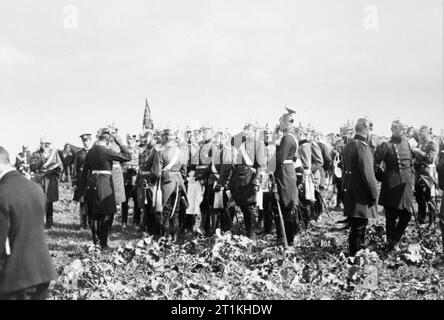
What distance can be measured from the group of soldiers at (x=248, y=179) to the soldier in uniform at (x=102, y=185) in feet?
0.06

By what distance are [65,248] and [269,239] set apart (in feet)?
13.1

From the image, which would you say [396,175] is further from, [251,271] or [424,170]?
[251,271]

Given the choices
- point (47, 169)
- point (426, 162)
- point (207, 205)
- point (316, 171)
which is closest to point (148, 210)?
point (207, 205)

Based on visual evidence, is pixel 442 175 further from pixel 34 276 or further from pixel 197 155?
pixel 34 276

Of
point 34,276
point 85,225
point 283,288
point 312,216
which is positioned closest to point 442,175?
point 283,288

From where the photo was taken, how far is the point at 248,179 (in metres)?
10.4

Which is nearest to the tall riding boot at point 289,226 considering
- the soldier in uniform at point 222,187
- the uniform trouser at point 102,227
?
the soldier in uniform at point 222,187

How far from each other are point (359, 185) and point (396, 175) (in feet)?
3.54

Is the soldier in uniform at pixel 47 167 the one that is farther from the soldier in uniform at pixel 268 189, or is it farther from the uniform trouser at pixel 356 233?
the uniform trouser at pixel 356 233

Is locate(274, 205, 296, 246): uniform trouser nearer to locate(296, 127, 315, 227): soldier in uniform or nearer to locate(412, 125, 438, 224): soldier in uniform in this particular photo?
locate(296, 127, 315, 227): soldier in uniform

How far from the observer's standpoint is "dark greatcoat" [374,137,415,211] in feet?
29.1

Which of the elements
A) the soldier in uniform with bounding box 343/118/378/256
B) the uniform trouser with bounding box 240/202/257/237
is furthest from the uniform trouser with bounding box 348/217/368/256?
the uniform trouser with bounding box 240/202/257/237

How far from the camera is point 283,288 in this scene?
22.6 ft

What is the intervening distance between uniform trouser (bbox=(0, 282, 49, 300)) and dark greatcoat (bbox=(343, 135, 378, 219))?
16.2 ft
